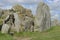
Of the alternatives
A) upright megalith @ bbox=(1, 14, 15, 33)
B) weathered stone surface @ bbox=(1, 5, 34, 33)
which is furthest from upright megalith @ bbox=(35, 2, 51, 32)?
upright megalith @ bbox=(1, 14, 15, 33)

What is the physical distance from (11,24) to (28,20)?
12.3ft

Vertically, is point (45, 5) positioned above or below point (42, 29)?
above

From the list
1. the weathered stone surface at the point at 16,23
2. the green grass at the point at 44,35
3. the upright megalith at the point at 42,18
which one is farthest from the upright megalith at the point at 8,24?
the upright megalith at the point at 42,18

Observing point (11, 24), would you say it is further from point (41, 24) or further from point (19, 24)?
point (41, 24)

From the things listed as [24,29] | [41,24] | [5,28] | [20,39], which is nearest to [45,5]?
[41,24]

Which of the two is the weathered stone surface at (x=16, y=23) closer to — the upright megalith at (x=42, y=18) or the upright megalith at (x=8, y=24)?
the upright megalith at (x=8, y=24)

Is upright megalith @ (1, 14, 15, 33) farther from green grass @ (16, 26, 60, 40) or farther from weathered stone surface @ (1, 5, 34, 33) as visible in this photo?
green grass @ (16, 26, 60, 40)

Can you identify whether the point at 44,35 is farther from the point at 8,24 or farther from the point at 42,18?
the point at 42,18

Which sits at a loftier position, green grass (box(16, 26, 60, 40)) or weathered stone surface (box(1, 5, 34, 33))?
weathered stone surface (box(1, 5, 34, 33))

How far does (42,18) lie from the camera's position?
28719mm

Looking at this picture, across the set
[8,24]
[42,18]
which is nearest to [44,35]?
[8,24]

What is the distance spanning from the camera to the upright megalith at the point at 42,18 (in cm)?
2814

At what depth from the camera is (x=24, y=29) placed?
2744cm

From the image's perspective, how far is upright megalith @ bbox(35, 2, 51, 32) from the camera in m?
28.1
